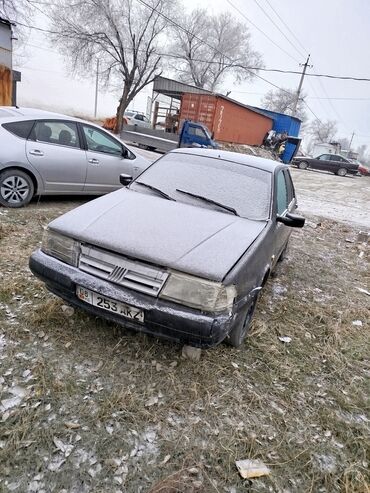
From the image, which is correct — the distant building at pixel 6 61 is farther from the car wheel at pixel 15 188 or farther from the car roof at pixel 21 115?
the car wheel at pixel 15 188

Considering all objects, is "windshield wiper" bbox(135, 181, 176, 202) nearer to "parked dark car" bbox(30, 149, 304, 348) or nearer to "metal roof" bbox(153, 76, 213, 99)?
"parked dark car" bbox(30, 149, 304, 348)

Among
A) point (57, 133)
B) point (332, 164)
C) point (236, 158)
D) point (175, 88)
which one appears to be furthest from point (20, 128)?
point (332, 164)

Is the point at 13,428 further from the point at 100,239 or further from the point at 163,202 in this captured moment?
the point at 163,202

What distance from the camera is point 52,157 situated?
17.1 feet

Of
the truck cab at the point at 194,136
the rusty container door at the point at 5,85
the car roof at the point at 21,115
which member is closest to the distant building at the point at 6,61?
the rusty container door at the point at 5,85

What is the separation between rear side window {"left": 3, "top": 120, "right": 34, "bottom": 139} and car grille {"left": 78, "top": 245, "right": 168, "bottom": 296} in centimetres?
334

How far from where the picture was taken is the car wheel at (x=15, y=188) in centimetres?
492

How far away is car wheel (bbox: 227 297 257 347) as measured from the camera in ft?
9.05

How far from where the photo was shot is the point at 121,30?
971 inches

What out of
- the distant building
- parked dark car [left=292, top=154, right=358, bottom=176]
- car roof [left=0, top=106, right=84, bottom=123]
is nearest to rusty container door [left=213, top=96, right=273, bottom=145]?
parked dark car [left=292, top=154, right=358, bottom=176]

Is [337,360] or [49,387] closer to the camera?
[49,387]

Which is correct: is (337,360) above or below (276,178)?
below

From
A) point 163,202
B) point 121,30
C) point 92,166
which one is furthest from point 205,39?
point 163,202

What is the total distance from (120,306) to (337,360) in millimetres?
1987
